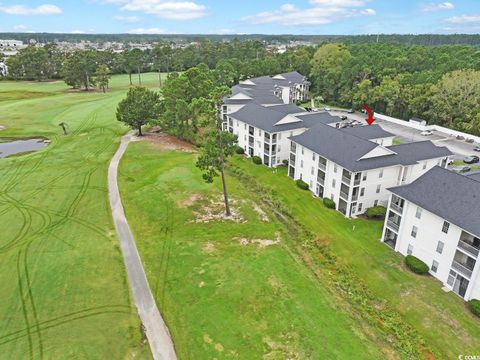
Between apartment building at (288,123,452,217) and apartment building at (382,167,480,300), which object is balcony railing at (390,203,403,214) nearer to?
apartment building at (382,167,480,300)

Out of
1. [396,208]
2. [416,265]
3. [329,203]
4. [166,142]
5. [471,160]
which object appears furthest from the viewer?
[166,142]

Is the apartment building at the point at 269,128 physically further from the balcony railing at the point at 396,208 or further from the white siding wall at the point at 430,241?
the white siding wall at the point at 430,241

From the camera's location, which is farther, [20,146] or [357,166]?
[20,146]

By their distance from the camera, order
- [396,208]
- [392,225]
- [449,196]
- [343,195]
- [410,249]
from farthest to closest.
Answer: [343,195] < [392,225] < [396,208] < [410,249] < [449,196]

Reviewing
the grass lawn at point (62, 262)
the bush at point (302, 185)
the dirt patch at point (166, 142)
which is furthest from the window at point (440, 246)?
the dirt patch at point (166, 142)

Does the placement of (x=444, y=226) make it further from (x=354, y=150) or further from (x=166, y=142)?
(x=166, y=142)

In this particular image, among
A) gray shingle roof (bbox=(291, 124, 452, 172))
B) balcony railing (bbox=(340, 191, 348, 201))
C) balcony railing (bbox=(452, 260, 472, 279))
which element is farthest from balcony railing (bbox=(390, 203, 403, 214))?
balcony railing (bbox=(452, 260, 472, 279))

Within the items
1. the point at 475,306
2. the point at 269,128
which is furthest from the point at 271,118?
the point at 475,306

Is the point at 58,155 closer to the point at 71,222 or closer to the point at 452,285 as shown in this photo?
the point at 71,222
